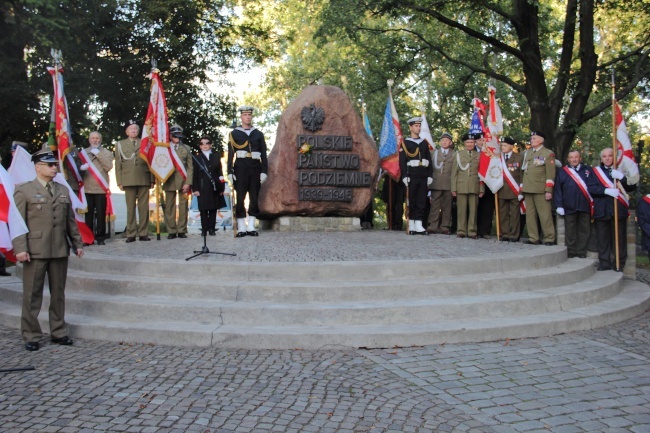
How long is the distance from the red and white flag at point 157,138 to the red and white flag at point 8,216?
4531mm

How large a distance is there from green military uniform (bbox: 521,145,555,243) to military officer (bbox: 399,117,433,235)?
202 centimetres

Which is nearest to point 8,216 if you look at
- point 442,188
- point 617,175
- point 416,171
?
point 416,171

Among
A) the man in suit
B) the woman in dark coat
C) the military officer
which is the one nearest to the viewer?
the man in suit

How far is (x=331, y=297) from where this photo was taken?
7.10 meters

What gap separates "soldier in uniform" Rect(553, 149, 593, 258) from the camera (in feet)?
34.2

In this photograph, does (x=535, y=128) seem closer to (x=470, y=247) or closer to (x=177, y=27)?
(x=470, y=247)

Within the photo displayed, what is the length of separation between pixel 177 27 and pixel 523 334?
17344 mm

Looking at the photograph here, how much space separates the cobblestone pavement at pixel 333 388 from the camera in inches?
169

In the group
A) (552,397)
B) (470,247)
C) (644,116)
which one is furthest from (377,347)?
(644,116)

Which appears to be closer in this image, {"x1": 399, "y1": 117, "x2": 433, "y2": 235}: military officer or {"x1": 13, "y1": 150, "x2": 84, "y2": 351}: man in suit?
{"x1": 13, "y1": 150, "x2": 84, "y2": 351}: man in suit

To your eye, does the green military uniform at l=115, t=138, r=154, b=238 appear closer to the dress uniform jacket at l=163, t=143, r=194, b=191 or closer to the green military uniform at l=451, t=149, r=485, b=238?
the dress uniform jacket at l=163, t=143, r=194, b=191

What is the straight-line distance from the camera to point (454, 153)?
40.8ft

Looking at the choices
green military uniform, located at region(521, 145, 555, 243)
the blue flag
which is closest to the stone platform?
green military uniform, located at region(521, 145, 555, 243)

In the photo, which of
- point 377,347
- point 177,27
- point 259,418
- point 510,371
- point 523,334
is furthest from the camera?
point 177,27
